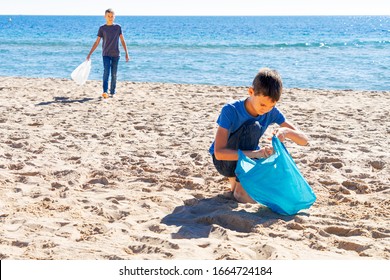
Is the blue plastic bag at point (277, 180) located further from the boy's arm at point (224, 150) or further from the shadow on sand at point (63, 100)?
the shadow on sand at point (63, 100)

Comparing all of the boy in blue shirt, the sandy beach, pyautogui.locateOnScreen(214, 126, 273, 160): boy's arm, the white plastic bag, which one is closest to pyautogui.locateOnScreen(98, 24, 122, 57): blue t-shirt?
the white plastic bag

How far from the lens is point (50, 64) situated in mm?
18406

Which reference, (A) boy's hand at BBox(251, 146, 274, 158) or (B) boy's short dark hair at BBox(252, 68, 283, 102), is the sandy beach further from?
(B) boy's short dark hair at BBox(252, 68, 283, 102)

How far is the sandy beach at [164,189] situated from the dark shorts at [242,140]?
0.28m

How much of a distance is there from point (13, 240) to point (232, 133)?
1641mm

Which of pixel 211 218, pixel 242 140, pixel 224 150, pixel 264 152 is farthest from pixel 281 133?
pixel 211 218

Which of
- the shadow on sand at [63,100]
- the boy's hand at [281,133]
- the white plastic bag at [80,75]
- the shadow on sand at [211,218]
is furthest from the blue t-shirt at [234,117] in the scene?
the white plastic bag at [80,75]

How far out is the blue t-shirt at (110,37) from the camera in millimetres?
8969

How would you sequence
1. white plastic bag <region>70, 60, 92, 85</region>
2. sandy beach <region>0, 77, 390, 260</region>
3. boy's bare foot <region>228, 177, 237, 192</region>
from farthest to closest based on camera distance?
white plastic bag <region>70, 60, 92, 85</region> < boy's bare foot <region>228, 177, 237, 192</region> < sandy beach <region>0, 77, 390, 260</region>

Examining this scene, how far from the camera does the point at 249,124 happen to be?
3.84 metres

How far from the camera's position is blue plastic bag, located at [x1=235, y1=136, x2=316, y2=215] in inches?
147

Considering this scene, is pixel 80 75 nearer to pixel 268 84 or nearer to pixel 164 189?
pixel 164 189

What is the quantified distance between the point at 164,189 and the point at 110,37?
511 centimetres

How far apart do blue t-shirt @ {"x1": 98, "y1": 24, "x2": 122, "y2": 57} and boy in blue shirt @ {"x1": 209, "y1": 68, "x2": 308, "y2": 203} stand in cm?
546
